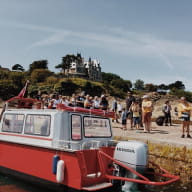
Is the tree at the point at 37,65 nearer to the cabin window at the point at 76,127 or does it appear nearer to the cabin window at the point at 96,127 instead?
the cabin window at the point at 96,127

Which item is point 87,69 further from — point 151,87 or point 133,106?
point 133,106

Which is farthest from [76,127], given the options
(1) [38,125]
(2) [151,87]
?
(2) [151,87]

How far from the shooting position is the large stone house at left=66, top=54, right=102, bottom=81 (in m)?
119

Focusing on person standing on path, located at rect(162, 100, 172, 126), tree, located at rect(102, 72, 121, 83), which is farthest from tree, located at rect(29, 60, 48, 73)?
person standing on path, located at rect(162, 100, 172, 126)

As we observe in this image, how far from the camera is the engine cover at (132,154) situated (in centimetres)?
715

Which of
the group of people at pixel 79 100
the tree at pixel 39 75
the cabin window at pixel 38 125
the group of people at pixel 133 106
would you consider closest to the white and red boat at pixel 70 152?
the cabin window at pixel 38 125

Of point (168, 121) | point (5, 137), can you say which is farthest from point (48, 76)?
point (5, 137)

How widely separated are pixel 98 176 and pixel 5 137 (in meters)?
4.00

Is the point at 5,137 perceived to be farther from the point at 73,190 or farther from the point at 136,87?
the point at 136,87

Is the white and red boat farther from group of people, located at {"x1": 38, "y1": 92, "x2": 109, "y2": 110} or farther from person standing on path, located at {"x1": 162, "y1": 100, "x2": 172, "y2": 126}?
person standing on path, located at {"x1": 162, "y1": 100, "x2": 172, "y2": 126}

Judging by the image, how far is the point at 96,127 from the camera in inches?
352

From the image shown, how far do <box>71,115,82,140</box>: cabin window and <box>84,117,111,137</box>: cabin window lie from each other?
0.23 meters

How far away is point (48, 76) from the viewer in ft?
269

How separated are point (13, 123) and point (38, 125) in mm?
1386
